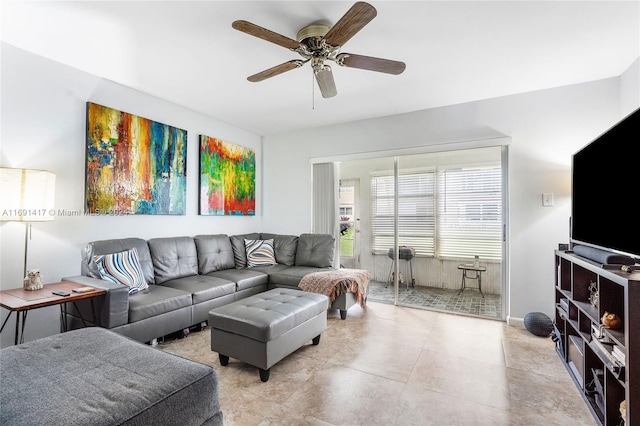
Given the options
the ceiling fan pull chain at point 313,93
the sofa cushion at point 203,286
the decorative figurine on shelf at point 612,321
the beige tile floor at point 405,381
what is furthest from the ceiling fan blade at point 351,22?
the sofa cushion at point 203,286

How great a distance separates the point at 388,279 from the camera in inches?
168

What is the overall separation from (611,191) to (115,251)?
3.92 meters

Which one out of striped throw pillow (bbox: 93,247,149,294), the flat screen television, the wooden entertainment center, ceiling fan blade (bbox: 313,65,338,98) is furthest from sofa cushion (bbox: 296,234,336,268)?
the flat screen television

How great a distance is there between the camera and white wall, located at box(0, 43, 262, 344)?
7.91 ft

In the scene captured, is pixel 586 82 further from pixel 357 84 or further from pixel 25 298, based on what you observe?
pixel 25 298

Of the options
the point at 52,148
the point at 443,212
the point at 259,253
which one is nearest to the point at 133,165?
the point at 52,148

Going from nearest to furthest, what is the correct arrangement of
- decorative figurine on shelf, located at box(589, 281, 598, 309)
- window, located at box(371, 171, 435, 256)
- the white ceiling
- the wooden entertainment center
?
1. the wooden entertainment center
2. the white ceiling
3. decorative figurine on shelf, located at box(589, 281, 598, 309)
4. window, located at box(371, 171, 435, 256)

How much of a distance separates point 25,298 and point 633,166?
382cm

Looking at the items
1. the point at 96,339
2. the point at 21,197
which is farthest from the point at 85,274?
the point at 96,339

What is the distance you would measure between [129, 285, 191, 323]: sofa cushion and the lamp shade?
929 millimetres

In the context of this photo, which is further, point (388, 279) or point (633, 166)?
point (388, 279)

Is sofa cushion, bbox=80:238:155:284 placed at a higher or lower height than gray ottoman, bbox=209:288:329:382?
higher

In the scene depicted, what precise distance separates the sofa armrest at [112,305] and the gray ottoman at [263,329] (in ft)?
2.26

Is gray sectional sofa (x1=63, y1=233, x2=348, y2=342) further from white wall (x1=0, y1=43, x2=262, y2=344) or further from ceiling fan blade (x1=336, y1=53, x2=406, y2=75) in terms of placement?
ceiling fan blade (x1=336, y1=53, x2=406, y2=75)
